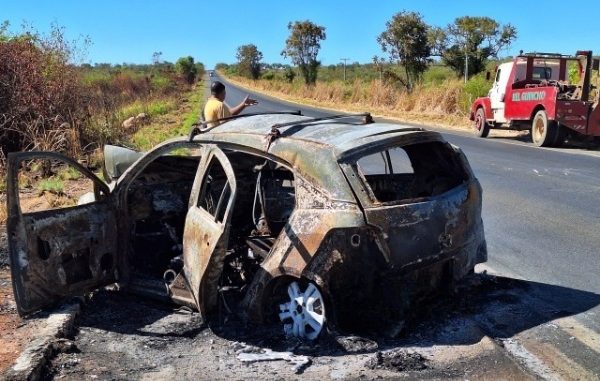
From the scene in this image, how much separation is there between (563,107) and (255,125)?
12.7 meters

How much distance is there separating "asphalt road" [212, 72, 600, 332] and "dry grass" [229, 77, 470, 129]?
38.1 ft

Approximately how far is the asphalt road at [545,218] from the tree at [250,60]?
78.4m

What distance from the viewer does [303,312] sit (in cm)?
413

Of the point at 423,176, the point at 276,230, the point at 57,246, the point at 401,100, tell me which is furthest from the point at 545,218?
the point at 401,100

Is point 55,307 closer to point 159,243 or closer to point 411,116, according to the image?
point 159,243

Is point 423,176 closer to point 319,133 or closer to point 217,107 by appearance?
point 319,133

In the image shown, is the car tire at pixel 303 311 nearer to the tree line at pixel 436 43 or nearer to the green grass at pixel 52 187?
the green grass at pixel 52 187

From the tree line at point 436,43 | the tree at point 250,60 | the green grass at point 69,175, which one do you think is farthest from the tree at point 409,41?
the tree at point 250,60

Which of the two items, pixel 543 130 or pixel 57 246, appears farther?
pixel 543 130

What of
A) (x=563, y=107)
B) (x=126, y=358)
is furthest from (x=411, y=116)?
(x=126, y=358)

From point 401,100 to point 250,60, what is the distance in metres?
61.3

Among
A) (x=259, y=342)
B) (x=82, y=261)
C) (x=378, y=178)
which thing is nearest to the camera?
(x=259, y=342)

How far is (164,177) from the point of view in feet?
19.1

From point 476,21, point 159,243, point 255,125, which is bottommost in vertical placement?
point 159,243
